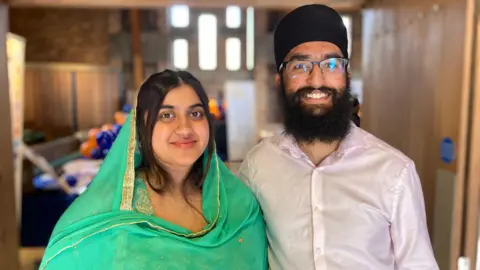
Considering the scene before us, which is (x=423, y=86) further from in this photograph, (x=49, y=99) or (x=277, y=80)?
(x=49, y=99)

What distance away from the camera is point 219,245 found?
41.5 inches

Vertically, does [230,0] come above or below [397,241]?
above

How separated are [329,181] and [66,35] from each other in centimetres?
438

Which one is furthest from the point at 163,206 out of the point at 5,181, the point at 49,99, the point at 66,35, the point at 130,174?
the point at 66,35

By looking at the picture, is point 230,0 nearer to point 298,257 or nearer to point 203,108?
point 203,108

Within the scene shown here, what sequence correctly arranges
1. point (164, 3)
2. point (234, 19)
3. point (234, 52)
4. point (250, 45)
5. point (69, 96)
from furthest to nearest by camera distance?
point (69, 96)
point (234, 52)
point (250, 45)
point (234, 19)
point (164, 3)

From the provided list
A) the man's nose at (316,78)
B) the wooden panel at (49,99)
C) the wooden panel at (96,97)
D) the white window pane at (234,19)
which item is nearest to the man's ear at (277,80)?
the man's nose at (316,78)

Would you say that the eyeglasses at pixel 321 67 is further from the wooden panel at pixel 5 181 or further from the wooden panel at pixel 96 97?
the wooden panel at pixel 96 97

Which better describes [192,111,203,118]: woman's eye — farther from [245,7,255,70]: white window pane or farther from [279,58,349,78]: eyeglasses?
[245,7,255,70]: white window pane

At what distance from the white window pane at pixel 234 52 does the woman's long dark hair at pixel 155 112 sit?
2831mm

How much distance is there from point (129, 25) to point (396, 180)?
4.15m

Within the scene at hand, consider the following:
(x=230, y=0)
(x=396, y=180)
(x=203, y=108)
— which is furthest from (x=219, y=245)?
(x=230, y=0)

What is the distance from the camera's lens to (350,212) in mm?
1095

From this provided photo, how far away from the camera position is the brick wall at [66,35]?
183 inches
